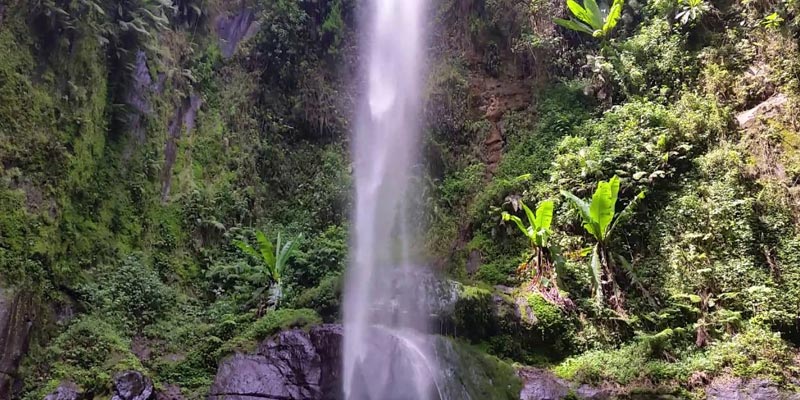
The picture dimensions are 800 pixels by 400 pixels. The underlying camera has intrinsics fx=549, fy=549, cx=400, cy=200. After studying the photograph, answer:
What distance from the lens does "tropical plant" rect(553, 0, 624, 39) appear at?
1219 cm

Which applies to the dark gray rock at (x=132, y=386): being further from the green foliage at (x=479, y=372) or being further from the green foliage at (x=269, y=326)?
the green foliage at (x=479, y=372)

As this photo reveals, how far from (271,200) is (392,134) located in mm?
3347

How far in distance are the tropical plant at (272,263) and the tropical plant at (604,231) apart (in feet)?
17.3

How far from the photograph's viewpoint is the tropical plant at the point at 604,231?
350 inches

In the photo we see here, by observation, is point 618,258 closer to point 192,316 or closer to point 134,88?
point 192,316

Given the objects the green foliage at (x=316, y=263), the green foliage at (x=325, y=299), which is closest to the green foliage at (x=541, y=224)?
the green foliage at (x=325, y=299)

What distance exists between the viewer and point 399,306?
8836mm

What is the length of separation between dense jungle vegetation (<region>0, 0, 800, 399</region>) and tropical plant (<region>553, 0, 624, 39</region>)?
78mm

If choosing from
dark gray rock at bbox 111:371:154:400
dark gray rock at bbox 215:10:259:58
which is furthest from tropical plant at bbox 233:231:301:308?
dark gray rock at bbox 215:10:259:58

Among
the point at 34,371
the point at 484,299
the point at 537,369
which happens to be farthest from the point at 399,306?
the point at 34,371

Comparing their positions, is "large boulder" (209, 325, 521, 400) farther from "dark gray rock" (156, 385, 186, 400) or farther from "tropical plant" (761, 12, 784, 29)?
"tropical plant" (761, 12, 784, 29)

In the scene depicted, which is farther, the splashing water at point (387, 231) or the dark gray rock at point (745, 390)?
the splashing water at point (387, 231)

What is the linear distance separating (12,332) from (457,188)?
28.0ft

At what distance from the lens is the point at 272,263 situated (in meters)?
10.0
